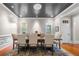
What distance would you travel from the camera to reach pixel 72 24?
38.7 ft

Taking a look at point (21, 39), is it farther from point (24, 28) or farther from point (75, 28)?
point (75, 28)

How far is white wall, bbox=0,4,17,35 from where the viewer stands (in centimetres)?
782

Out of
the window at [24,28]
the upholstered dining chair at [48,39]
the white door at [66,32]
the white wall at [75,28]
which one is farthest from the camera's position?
the white door at [66,32]

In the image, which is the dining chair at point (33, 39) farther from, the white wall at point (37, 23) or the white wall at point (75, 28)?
the white wall at point (75, 28)

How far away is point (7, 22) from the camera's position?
8.65 m

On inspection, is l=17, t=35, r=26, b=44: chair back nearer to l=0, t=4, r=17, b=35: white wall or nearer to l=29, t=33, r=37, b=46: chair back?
l=29, t=33, r=37, b=46: chair back

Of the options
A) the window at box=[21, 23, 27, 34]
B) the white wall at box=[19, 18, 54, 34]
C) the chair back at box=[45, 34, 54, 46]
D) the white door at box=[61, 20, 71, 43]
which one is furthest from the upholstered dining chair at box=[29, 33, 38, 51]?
the white door at box=[61, 20, 71, 43]

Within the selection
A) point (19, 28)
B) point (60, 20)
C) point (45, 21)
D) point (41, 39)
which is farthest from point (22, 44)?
point (60, 20)

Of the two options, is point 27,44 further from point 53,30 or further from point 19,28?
point 53,30

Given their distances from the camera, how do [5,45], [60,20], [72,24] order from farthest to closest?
[72,24] → [60,20] → [5,45]

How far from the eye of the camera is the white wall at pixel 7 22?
7.82 m

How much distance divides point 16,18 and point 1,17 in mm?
1338

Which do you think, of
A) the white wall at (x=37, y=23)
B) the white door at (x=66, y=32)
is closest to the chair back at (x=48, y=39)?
the white wall at (x=37, y=23)

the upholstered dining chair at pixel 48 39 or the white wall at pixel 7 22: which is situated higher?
the white wall at pixel 7 22
